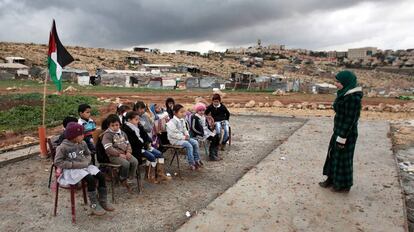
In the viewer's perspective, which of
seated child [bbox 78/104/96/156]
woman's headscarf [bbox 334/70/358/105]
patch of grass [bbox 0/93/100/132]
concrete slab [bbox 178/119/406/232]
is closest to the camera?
concrete slab [bbox 178/119/406/232]

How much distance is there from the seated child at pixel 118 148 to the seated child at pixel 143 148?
0.28m

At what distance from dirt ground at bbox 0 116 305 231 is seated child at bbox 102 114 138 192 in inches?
16.1

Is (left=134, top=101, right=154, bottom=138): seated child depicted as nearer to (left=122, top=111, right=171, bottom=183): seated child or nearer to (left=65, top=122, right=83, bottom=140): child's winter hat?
(left=122, top=111, right=171, bottom=183): seated child

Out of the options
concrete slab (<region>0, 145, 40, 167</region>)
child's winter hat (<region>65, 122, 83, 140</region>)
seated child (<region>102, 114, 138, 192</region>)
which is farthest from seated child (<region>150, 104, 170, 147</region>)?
concrete slab (<region>0, 145, 40, 167</region>)

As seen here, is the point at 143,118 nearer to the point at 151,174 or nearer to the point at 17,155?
the point at 151,174

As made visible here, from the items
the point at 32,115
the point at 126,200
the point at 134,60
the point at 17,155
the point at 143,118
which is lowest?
the point at 126,200

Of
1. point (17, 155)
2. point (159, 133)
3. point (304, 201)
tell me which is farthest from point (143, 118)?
point (304, 201)

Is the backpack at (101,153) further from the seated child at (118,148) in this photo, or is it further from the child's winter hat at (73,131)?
the child's winter hat at (73,131)

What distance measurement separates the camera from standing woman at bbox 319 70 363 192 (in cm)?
512

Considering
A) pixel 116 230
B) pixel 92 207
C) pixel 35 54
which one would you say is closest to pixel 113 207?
pixel 92 207

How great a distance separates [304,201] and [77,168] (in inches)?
125

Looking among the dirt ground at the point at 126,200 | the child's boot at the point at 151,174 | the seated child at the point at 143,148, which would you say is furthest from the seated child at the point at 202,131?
the child's boot at the point at 151,174

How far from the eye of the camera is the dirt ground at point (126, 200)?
175 inches

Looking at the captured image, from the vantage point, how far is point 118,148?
5.36m
